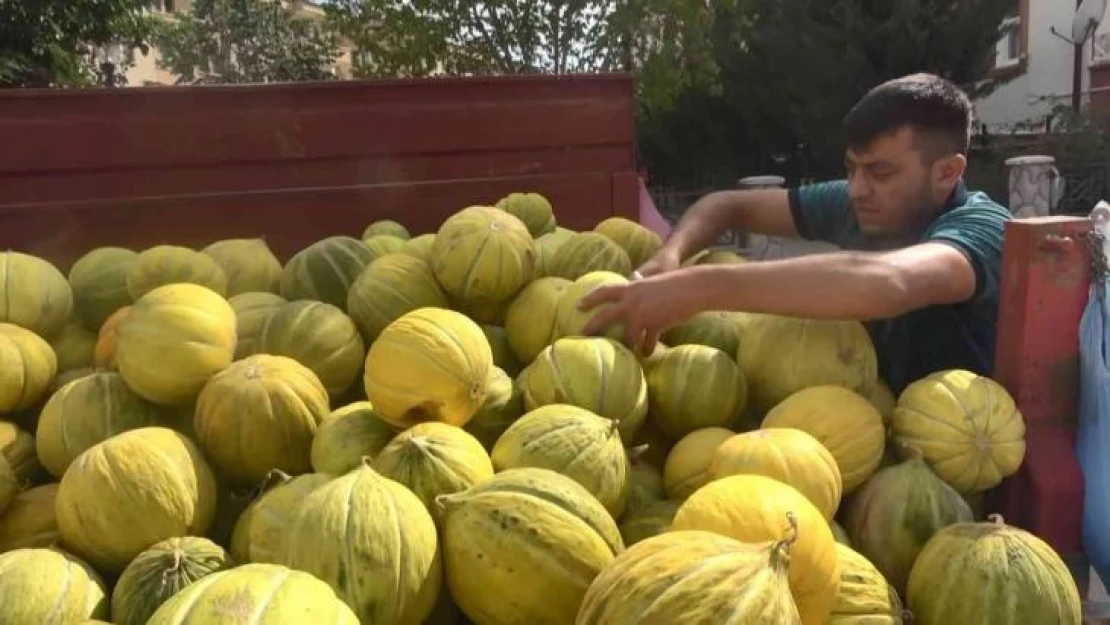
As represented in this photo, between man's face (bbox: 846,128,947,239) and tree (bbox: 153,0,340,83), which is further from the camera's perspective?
A: tree (bbox: 153,0,340,83)

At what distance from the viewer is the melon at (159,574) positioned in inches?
67.4

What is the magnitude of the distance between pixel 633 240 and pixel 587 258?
1.60 feet

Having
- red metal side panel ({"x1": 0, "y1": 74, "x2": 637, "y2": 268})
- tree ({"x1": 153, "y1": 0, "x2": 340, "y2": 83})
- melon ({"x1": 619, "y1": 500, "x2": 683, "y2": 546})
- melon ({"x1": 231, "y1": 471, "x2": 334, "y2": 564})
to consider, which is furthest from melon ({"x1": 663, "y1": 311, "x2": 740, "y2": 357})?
tree ({"x1": 153, "y1": 0, "x2": 340, "y2": 83})

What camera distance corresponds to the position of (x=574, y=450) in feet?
6.36

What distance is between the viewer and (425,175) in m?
4.57

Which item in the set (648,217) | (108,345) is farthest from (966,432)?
Result: (648,217)

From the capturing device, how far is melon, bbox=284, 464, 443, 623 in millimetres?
1611

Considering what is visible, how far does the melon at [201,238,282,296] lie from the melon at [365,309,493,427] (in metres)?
1.12

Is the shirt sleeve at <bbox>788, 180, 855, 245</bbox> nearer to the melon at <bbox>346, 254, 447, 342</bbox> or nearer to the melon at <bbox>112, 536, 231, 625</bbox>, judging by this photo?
the melon at <bbox>346, 254, 447, 342</bbox>

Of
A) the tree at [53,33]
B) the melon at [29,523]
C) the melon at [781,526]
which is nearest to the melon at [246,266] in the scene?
the melon at [29,523]

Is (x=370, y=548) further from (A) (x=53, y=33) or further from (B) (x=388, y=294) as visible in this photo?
(A) (x=53, y=33)

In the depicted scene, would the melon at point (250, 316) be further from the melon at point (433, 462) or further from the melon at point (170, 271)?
the melon at point (433, 462)

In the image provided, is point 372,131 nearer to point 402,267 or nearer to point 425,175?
point 425,175

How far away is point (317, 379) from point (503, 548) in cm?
89
